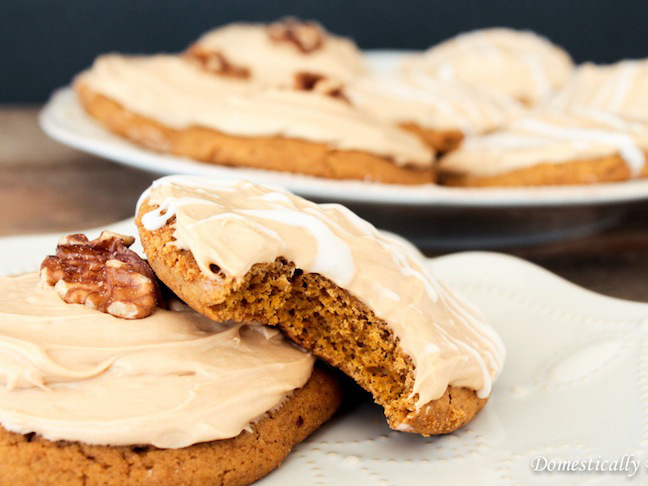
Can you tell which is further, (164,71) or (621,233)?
(164,71)

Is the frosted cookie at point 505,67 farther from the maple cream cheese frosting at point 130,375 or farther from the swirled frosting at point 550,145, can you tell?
the maple cream cheese frosting at point 130,375

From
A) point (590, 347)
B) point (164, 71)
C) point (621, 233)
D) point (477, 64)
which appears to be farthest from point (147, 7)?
point (590, 347)

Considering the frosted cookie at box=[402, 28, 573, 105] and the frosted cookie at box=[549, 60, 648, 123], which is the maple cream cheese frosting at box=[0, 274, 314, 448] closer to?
the frosted cookie at box=[549, 60, 648, 123]

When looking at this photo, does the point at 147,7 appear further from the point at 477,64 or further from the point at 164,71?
the point at 477,64

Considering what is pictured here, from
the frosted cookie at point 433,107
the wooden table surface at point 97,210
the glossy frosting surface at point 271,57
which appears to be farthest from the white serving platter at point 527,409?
the glossy frosting surface at point 271,57

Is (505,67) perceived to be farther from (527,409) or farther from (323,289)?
(323,289)
